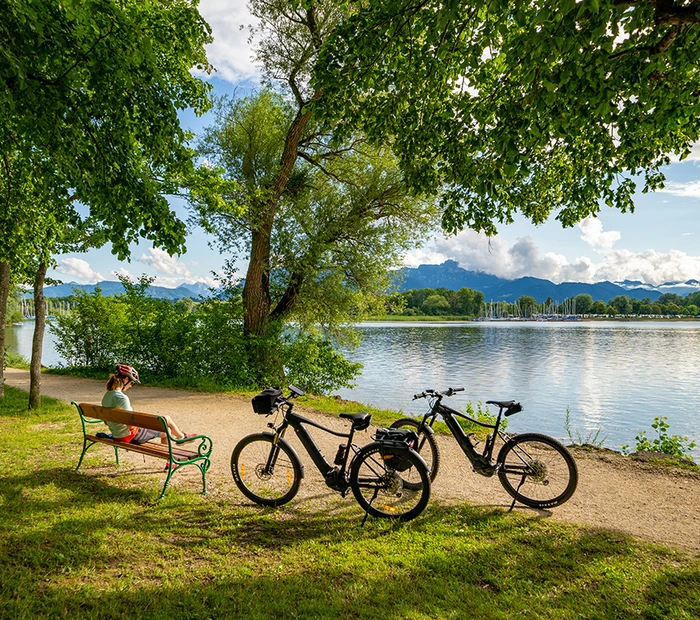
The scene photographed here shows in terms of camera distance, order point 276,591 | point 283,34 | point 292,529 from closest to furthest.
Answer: point 276,591 < point 292,529 < point 283,34

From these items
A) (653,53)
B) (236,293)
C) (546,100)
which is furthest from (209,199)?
(653,53)

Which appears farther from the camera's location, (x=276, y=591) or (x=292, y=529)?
(x=292, y=529)

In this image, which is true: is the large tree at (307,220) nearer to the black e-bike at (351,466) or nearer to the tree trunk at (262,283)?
the tree trunk at (262,283)

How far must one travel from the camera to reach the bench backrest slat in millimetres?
5555

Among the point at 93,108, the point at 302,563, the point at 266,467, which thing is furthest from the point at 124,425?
the point at 93,108

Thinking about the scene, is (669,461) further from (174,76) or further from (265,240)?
(265,240)

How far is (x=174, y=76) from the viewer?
958 centimetres

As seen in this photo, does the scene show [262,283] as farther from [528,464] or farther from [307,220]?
[528,464]

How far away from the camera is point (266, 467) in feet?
18.3

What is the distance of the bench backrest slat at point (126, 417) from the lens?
219 inches

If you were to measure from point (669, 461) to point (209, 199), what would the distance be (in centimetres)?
1062

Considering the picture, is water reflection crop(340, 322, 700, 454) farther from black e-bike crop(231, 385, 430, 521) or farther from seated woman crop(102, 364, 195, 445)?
seated woman crop(102, 364, 195, 445)

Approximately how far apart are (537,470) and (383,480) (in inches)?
74.5

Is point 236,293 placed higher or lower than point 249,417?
higher
